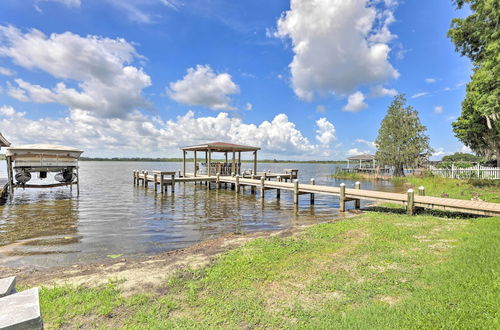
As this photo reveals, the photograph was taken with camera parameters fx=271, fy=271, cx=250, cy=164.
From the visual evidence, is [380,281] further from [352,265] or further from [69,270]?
[69,270]

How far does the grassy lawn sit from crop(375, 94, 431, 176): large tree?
33392 millimetres

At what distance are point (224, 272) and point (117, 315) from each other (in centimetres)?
192

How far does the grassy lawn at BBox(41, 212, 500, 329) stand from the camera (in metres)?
3.34

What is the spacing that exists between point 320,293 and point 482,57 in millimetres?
19023

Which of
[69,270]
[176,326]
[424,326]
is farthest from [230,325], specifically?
[69,270]

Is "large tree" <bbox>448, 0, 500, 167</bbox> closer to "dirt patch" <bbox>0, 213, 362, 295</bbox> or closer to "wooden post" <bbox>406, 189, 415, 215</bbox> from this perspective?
"wooden post" <bbox>406, 189, 415, 215</bbox>

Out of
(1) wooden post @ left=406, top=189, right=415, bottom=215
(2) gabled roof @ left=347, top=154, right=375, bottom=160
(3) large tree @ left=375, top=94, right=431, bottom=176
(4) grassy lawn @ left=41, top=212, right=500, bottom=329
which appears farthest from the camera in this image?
(2) gabled roof @ left=347, top=154, right=375, bottom=160

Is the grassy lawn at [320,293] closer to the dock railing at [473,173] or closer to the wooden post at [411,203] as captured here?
the wooden post at [411,203]

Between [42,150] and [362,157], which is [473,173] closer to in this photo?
[362,157]

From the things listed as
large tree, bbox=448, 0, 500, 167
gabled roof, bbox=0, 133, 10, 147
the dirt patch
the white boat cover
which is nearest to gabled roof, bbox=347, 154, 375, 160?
large tree, bbox=448, 0, 500, 167

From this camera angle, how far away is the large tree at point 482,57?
1190 cm

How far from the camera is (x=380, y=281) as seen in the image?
174 inches

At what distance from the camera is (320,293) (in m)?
4.17

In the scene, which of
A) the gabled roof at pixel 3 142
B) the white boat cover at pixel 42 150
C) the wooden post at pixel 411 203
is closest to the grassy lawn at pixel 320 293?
the wooden post at pixel 411 203
